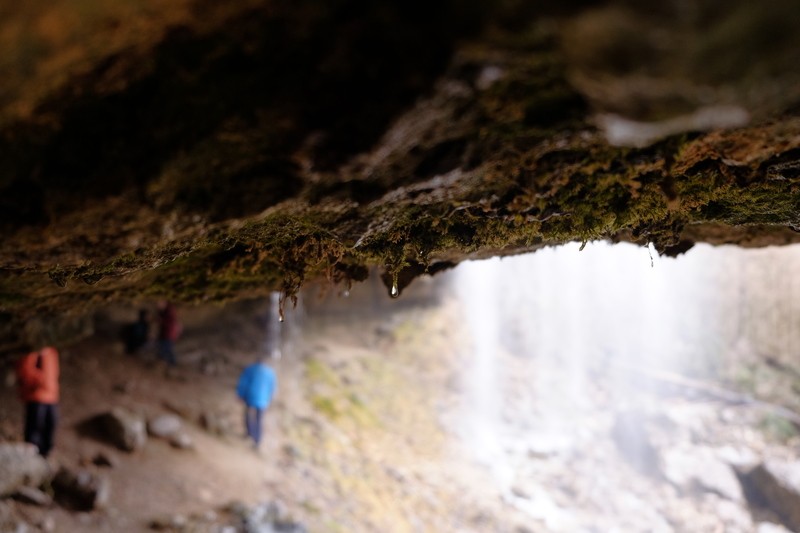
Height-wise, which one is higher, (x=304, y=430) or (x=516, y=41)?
(x=516, y=41)

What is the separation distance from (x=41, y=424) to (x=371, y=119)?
6815 millimetres

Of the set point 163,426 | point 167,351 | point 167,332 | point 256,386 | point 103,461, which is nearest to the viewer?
point 103,461

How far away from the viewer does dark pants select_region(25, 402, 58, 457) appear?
625 centimetres

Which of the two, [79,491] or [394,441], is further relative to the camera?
[394,441]

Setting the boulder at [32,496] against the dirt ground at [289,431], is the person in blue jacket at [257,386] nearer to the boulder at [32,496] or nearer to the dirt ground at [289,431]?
the dirt ground at [289,431]

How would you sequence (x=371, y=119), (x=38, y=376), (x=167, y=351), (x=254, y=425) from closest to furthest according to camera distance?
(x=371, y=119), (x=38, y=376), (x=254, y=425), (x=167, y=351)

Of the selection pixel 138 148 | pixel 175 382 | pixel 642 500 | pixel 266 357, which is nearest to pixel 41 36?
pixel 138 148

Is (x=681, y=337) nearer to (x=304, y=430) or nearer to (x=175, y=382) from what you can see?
(x=304, y=430)

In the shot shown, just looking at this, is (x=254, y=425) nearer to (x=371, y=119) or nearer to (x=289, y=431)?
(x=289, y=431)

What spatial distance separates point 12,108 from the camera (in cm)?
130

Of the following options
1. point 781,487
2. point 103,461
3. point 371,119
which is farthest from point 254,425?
point 781,487

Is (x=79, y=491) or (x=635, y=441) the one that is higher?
(x=79, y=491)

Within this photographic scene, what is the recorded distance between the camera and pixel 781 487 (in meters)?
11.9

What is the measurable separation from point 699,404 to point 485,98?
18.0 m
